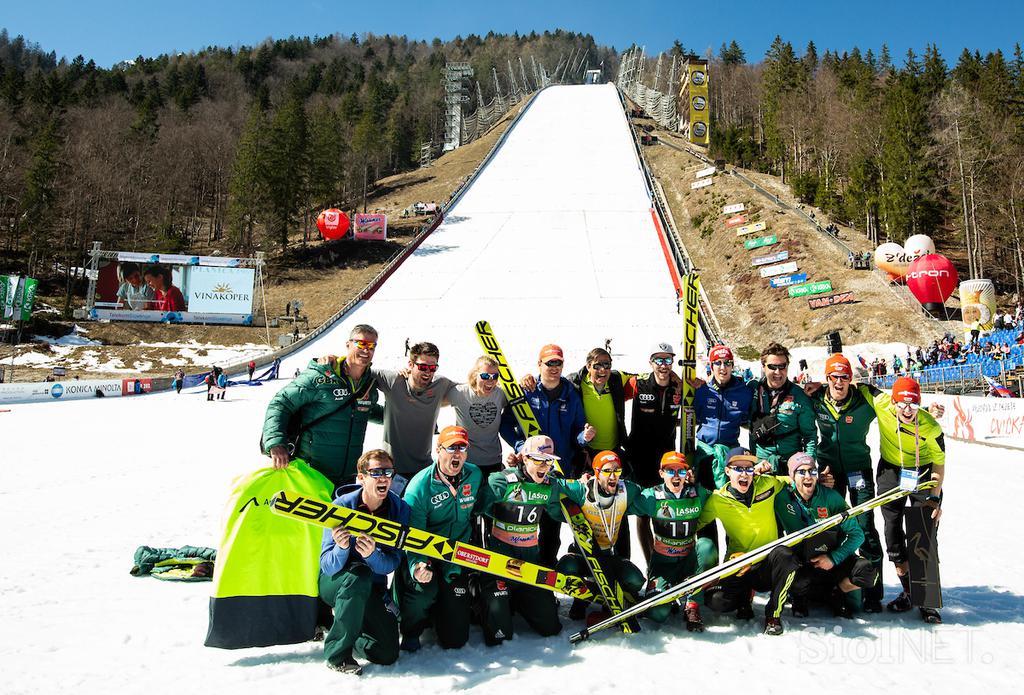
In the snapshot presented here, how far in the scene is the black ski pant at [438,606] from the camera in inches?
147

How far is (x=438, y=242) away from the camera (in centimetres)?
3859

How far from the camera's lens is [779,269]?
3080cm

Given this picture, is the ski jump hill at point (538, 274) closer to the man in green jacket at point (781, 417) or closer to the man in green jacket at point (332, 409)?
the man in green jacket at point (781, 417)

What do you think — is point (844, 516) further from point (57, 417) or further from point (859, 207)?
point (859, 207)

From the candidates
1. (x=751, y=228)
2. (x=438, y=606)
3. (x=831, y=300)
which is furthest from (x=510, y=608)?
(x=751, y=228)

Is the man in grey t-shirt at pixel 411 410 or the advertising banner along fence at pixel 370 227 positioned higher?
the advertising banner along fence at pixel 370 227

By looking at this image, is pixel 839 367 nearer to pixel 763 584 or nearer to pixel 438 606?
pixel 763 584

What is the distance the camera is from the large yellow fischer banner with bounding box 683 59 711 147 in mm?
52219

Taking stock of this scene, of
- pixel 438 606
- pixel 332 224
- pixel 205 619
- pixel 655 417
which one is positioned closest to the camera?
pixel 438 606

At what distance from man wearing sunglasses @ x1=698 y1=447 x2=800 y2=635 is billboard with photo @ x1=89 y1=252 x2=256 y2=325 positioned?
31.0m

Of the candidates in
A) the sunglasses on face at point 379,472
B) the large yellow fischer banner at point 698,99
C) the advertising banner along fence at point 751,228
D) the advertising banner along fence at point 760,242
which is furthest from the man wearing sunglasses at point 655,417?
the large yellow fischer banner at point 698,99

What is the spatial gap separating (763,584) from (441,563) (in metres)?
2.17

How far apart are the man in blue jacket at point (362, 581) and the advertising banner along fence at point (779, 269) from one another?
30732 millimetres

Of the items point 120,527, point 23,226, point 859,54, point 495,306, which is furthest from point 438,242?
point 859,54
